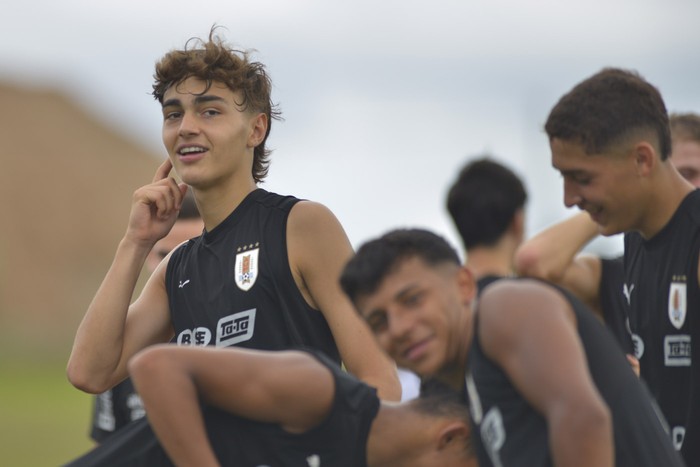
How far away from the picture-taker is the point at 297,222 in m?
6.39

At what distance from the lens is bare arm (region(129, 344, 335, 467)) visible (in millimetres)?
5008

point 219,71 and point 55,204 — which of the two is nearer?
point 219,71

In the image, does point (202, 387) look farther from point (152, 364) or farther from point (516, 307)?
point (516, 307)

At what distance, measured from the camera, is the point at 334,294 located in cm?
627

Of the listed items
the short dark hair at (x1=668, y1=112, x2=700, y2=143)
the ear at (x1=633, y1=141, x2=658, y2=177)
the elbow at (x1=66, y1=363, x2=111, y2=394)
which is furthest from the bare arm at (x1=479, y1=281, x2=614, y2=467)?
the short dark hair at (x1=668, y1=112, x2=700, y2=143)

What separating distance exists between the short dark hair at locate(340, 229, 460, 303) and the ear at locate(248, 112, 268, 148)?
172 centimetres

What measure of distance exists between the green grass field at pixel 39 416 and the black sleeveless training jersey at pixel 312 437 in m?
17.6

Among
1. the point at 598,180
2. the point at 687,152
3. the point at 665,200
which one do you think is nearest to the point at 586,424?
the point at 598,180

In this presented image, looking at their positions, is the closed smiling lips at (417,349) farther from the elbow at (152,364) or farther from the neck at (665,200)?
the neck at (665,200)

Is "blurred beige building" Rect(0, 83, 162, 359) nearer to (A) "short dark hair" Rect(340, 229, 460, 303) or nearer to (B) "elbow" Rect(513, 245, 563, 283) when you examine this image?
(B) "elbow" Rect(513, 245, 563, 283)

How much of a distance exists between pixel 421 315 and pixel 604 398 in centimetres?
67

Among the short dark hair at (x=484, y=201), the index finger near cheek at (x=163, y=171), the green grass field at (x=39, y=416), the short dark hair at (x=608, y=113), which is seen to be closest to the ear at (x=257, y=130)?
the index finger near cheek at (x=163, y=171)

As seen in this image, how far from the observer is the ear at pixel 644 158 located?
5.96 meters

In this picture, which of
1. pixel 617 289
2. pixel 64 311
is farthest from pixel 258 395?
pixel 64 311
